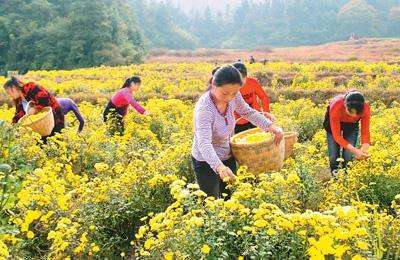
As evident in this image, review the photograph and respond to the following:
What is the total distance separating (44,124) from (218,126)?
11.0 ft

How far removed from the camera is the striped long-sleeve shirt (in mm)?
3879

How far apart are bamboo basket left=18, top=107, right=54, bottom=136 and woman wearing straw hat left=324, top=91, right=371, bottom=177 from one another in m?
3.45

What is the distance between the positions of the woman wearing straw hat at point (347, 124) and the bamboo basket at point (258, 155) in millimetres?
951

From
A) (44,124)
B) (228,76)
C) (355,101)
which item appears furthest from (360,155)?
(44,124)

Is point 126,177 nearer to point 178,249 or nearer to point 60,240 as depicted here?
point 60,240

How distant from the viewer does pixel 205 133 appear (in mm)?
3957

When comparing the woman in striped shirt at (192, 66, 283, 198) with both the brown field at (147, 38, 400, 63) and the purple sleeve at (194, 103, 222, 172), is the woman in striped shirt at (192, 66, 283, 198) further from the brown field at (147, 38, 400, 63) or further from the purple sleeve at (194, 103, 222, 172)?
the brown field at (147, 38, 400, 63)

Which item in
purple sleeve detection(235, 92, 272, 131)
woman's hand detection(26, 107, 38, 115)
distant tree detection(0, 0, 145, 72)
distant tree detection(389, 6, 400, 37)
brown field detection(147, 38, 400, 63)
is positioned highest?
purple sleeve detection(235, 92, 272, 131)

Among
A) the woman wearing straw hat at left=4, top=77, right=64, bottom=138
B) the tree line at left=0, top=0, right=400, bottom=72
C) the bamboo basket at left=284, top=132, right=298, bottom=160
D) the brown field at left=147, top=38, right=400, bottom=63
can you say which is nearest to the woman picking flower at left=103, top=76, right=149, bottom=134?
the woman wearing straw hat at left=4, top=77, right=64, bottom=138

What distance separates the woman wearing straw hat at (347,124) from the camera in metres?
5.21

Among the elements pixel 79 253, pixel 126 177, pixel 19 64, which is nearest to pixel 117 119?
pixel 126 177

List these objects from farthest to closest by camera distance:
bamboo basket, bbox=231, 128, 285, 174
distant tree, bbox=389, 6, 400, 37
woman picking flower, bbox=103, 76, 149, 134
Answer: distant tree, bbox=389, 6, 400, 37, woman picking flower, bbox=103, 76, 149, 134, bamboo basket, bbox=231, 128, 285, 174

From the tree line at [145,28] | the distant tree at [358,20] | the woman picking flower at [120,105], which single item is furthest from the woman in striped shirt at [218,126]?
the distant tree at [358,20]

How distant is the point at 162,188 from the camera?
16.3 feet
